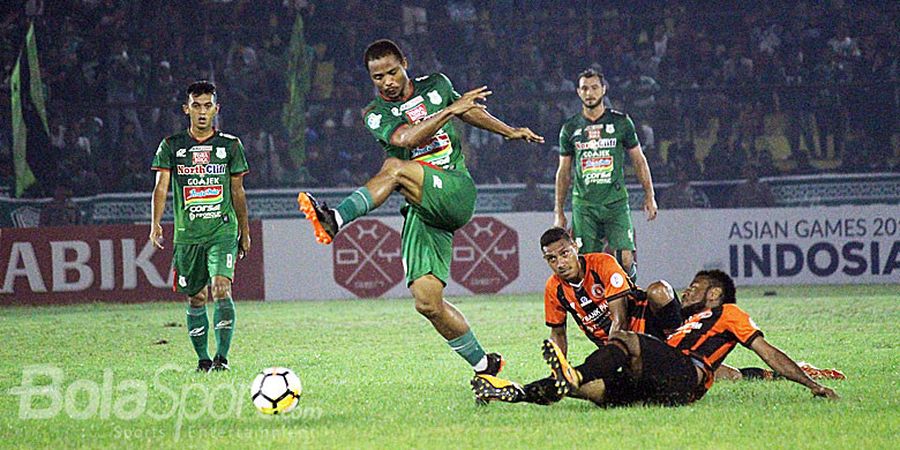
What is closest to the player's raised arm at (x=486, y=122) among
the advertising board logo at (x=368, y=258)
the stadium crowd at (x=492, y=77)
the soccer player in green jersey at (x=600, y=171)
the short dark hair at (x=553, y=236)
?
the short dark hair at (x=553, y=236)

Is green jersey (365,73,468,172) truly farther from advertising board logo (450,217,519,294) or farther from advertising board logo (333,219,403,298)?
advertising board logo (450,217,519,294)

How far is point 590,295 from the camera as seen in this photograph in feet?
22.8

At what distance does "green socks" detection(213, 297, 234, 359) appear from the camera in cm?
862

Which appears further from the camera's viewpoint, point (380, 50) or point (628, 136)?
point (628, 136)

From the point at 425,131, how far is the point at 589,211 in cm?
486

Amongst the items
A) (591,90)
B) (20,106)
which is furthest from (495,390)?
(20,106)

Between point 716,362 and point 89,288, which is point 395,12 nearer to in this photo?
Result: point 89,288

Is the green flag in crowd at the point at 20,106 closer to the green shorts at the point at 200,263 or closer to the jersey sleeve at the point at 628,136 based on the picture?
the green shorts at the point at 200,263

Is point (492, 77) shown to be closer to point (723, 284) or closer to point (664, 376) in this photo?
point (723, 284)

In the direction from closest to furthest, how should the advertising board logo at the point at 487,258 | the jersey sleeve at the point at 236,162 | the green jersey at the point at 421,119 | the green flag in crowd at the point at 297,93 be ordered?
the green jersey at the point at 421,119 → the jersey sleeve at the point at 236,162 → the advertising board logo at the point at 487,258 → the green flag in crowd at the point at 297,93

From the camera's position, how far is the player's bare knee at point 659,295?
6.94 meters

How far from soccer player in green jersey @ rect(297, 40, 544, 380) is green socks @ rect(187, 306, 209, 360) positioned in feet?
8.68

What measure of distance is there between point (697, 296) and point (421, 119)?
1.81 meters

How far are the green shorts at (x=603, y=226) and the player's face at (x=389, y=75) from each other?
4508 mm
